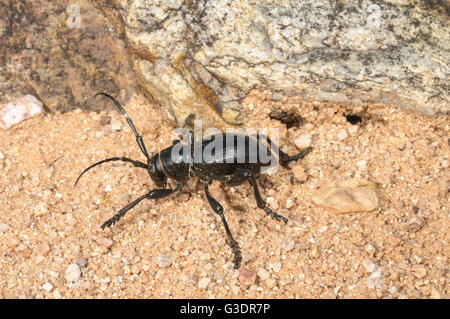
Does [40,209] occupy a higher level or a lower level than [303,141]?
lower

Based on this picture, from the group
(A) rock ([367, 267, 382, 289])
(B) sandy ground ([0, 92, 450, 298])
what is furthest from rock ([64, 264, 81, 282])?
(A) rock ([367, 267, 382, 289])

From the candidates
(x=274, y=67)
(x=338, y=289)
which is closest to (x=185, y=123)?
(x=274, y=67)

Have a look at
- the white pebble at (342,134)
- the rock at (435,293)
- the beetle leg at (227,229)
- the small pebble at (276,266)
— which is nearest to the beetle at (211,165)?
the beetle leg at (227,229)

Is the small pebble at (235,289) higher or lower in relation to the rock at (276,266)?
lower

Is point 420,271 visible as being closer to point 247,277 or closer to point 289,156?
point 247,277

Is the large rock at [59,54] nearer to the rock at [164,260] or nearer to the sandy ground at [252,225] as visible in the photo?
the sandy ground at [252,225]

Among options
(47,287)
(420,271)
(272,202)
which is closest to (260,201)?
(272,202)
